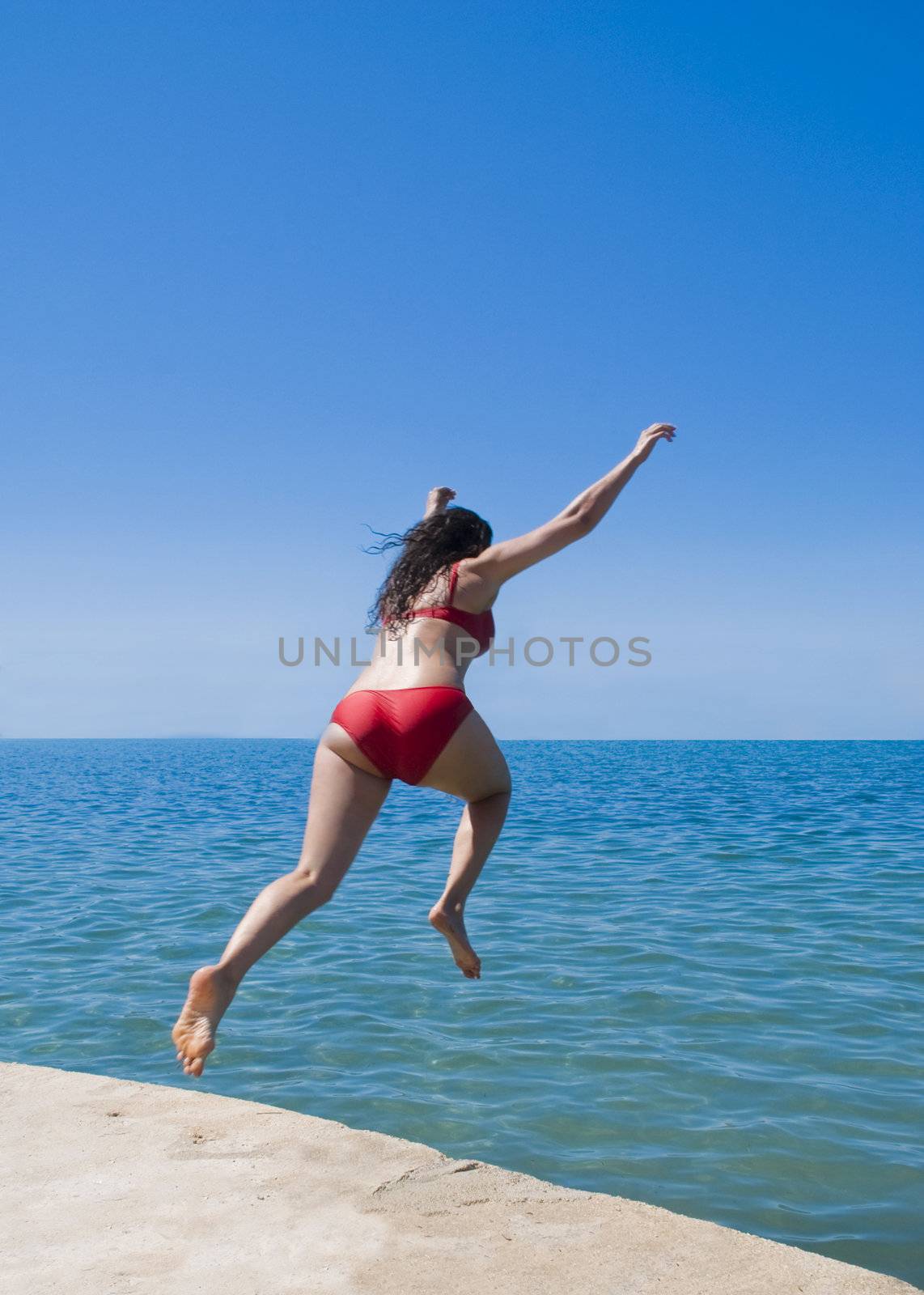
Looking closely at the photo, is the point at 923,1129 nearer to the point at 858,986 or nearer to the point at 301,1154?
the point at 858,986

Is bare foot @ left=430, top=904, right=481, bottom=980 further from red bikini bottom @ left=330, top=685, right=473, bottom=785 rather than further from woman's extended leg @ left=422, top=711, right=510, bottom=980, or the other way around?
red bikini bottom @ left=330, top=685, right=473, bottom=785

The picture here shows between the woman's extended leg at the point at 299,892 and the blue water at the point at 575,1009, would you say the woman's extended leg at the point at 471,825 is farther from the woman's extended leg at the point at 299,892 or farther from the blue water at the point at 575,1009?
the blue water at the point at 575,1009

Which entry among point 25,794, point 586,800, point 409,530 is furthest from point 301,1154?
point 25,794

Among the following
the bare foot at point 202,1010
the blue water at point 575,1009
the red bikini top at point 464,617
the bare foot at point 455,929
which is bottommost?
the blue water at point 575,1009

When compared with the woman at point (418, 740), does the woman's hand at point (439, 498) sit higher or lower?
higher

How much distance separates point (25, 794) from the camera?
33125mm

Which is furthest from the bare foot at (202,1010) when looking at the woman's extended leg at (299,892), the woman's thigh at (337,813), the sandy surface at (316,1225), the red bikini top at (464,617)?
the red bikini top at (464,617)

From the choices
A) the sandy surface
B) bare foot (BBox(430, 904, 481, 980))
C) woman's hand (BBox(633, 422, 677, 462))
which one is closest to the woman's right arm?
woman's hand (BBox(633, 422, 677, 462))

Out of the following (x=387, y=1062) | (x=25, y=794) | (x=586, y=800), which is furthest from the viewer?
(x=25, y=794)

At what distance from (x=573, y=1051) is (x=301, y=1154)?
3141 millimetres

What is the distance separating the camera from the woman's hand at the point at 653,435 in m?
3.88

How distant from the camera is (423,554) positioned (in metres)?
4.03

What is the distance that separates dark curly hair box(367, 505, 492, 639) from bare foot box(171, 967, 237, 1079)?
1350 mm

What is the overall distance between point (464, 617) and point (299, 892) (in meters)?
1.13
